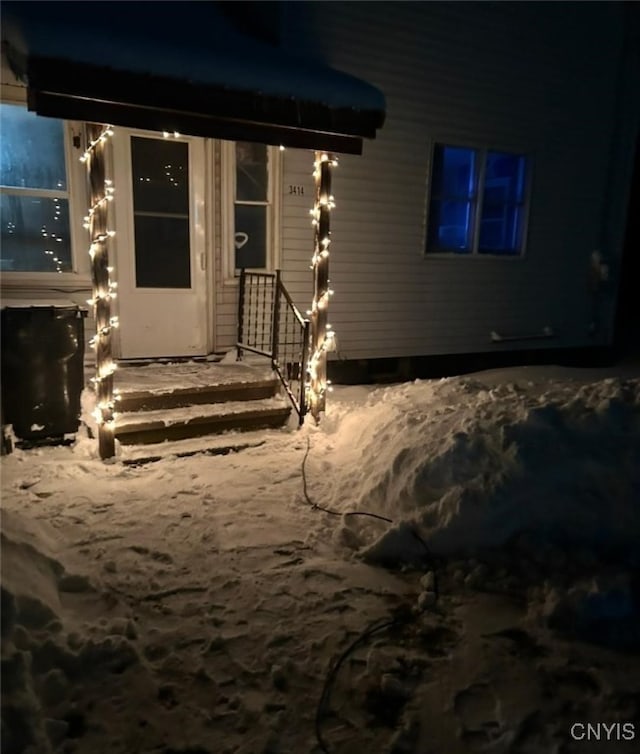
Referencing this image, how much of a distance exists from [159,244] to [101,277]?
193cm

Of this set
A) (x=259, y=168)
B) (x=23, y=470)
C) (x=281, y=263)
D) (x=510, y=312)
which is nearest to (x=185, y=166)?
(x=259, y=168)

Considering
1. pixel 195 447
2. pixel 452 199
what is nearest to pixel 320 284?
pixel 195 447

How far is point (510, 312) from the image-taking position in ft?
31.6

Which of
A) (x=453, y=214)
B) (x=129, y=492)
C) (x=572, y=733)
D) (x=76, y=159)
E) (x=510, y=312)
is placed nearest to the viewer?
(x=572, y=733)

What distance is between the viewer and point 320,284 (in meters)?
6.45

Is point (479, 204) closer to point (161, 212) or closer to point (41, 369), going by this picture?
point (161, 212)

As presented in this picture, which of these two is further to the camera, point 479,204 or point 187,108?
point 479,204

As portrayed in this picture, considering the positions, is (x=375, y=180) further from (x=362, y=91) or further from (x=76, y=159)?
(x=76, y=159)

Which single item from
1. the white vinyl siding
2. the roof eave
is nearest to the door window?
the white vinyl siding

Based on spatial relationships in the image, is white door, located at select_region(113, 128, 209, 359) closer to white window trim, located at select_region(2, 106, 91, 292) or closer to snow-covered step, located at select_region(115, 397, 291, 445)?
white window trim, located at select_region(2, 106, 91, 292)

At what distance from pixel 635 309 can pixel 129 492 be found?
19.9 metres

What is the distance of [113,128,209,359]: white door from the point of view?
669cm

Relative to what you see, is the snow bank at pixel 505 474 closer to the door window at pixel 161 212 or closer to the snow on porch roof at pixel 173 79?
the snow on porch roof at pixel 173 79

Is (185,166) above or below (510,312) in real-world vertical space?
above
